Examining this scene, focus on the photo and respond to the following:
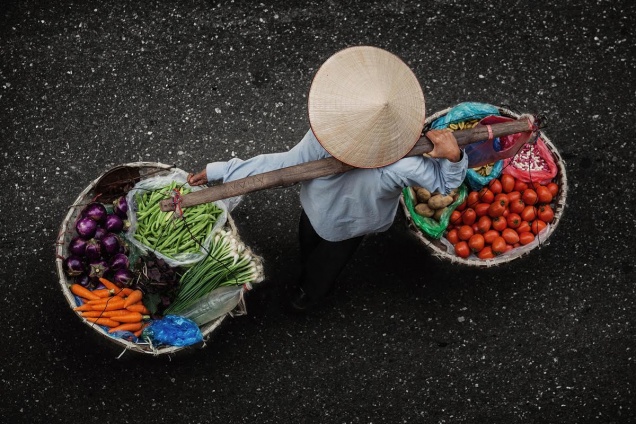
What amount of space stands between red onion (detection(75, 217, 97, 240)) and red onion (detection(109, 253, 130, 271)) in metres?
0.17

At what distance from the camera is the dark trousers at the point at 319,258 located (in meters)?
2.97

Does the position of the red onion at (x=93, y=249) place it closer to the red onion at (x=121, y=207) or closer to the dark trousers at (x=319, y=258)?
the red onion at (x=121, y=207)

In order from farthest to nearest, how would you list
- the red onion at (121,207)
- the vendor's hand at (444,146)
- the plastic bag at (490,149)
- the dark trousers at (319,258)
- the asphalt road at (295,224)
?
the asphalt road at (295,224) < the red onion at (121,207) < the dark trousers at (319,258) < the plastic bag at (490,149) < the vendor's hand at (444,146)

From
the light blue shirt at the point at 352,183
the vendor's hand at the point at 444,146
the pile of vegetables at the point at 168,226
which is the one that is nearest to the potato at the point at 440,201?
the light blue shirt at the point at 352,183

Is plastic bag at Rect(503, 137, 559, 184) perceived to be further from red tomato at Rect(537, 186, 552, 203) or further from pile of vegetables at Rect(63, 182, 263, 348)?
pile of vegetables at Rect(63, 182, 263, 348)

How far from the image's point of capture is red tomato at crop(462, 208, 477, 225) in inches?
128

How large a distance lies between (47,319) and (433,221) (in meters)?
2.34

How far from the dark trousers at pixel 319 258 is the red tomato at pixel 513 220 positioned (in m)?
0.87

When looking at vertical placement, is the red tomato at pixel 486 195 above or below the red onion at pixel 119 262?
below

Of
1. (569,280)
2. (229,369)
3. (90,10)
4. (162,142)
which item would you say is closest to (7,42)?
(90,10)

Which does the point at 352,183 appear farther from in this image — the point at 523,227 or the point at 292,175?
the point at 523,227

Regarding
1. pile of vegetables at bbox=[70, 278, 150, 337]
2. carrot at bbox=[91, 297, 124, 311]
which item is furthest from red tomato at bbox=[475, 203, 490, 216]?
carrot at bbox=[91, 297, 124, 311]

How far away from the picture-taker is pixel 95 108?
3688 millimetres

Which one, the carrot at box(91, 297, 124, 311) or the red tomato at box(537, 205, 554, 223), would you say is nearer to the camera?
the carrot at box(91, 297, 124, 311)
